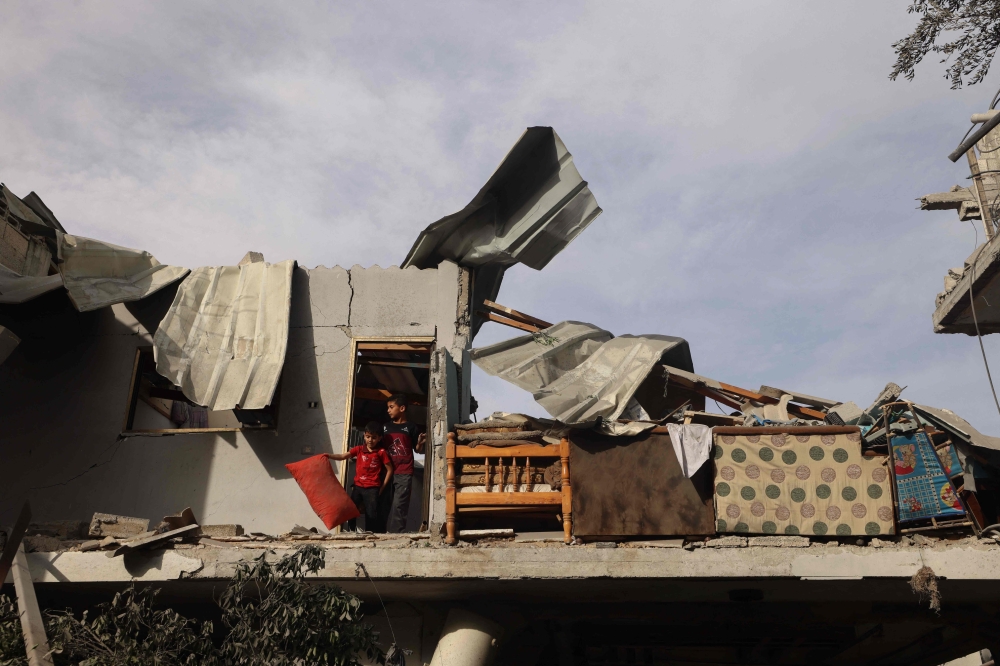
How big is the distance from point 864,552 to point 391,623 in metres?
4.21

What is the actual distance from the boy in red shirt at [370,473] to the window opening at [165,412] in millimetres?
1072

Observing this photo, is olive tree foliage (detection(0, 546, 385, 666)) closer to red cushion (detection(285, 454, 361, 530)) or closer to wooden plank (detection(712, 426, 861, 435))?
red cushion (detection(285, 454, 361, 530))

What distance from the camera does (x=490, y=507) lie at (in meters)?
7.49

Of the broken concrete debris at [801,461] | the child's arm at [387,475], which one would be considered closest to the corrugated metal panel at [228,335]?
the child's arm at [387,475]

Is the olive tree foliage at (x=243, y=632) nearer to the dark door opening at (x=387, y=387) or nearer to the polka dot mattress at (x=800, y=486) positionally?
the dark door opening at (x=387, y=387)

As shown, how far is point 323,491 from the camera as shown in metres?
7.97

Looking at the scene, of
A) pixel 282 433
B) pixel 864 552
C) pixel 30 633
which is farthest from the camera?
pixel 282 433

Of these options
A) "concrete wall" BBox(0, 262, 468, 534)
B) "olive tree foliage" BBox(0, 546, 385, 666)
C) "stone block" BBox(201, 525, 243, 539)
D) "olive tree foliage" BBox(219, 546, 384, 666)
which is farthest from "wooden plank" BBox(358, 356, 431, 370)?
"olive tree foliage" BBox(219, 546, 384, 666)

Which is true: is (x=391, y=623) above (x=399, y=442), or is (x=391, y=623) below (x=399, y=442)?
below

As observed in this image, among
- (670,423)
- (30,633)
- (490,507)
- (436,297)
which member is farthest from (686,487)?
(30,633)

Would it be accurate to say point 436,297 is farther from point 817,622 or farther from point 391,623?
point 817,622

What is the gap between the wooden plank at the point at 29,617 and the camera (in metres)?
6.44

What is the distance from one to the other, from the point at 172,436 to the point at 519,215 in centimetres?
450

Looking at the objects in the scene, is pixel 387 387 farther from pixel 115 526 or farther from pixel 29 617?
pixel 29 617
